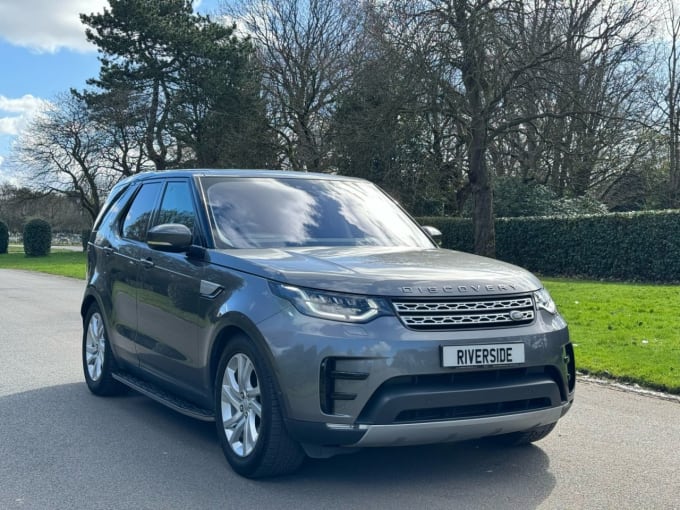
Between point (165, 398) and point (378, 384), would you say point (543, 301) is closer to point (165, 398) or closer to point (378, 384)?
point (378, 384)

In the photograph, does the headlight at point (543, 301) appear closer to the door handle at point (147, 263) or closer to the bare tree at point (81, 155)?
the door handle at point (147, 263)

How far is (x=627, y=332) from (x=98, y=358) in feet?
22.6

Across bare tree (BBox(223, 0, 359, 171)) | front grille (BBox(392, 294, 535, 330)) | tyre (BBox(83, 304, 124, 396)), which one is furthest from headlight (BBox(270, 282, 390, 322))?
bare tree (BBox(223, 0, 359, 171))

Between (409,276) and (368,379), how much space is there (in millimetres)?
652

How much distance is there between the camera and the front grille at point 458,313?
165 inches

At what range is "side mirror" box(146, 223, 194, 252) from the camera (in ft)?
17.0

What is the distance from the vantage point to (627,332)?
10.4 meters

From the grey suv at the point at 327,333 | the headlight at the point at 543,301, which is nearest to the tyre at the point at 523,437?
the grey suv at the point at 327,333

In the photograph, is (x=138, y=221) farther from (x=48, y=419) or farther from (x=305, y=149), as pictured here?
(x=305, y=149)

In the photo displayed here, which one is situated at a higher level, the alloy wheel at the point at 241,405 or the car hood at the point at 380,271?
the car hood at the point at 380,271

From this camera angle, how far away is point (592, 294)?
611 inches

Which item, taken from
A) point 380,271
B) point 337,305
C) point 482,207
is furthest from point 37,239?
point 337,305

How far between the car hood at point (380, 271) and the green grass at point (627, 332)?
349 cm

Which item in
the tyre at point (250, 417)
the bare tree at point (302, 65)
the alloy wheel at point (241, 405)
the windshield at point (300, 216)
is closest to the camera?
the tyre at point (250, 417)
